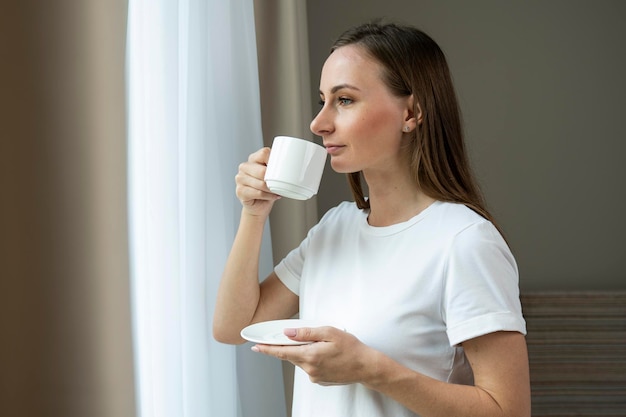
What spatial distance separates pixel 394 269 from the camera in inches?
43.9

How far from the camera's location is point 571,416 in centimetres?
241

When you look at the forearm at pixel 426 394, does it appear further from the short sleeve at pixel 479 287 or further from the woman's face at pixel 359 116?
the woman's face at pixel 359 116

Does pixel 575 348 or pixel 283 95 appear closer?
pixel 283 95

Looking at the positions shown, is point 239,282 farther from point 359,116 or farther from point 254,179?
point 359,116

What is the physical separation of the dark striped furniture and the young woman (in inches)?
53.4

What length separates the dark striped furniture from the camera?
2.41m

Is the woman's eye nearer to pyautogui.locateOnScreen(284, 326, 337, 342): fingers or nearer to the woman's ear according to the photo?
the woman's ear

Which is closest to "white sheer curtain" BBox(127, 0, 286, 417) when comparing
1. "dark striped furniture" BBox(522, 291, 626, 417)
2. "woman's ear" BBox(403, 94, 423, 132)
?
"woman's ear" BBox(403, 94, 423, 132)

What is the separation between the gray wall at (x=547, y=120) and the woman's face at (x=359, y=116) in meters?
1.43

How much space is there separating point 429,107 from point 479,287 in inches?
12.7

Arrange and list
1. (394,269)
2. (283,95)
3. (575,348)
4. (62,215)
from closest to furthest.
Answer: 1. (62,215)
2. (394,269)
3. (283,95)
4. (575,348)

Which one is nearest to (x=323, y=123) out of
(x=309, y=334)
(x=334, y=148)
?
(x=334, y=148)

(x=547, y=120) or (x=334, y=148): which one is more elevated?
(x=547, y=120)

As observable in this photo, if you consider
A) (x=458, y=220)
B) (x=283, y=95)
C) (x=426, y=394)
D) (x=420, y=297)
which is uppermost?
(x=283, y=95)
